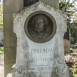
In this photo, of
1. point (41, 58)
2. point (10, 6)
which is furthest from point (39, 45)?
point (10, 6)

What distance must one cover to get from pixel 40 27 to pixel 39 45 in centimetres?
50

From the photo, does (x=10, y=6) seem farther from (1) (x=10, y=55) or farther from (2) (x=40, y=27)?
(2) (x=40, y=27)

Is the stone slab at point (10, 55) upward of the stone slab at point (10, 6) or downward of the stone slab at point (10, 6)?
downward

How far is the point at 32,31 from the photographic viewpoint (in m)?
5.03

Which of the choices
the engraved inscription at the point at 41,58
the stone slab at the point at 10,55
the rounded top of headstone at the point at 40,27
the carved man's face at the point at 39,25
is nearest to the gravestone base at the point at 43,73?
the engraved inscription at the point at 41,58

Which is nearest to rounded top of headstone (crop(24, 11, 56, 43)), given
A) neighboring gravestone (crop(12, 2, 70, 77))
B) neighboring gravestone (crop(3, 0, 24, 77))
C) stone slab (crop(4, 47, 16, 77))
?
neighboring gravestone (crop(12, 2, 70, 77))

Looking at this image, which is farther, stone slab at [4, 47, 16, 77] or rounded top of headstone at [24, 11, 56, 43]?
A: stone slab at [4, 47, 16, 77]

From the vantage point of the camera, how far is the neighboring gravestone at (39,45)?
192 inches

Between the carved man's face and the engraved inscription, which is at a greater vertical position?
the carved man's face

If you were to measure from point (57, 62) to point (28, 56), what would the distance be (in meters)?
0.82

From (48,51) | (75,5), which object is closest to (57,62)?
(48,51)

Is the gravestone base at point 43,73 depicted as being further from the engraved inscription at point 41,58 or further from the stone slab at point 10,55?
the stone slab at point 10,55

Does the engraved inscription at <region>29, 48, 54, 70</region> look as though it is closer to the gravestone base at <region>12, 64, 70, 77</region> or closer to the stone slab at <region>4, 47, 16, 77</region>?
the gravestone base at <region>12, 64, 70, 77</region>

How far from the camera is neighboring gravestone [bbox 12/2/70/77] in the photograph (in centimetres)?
487
